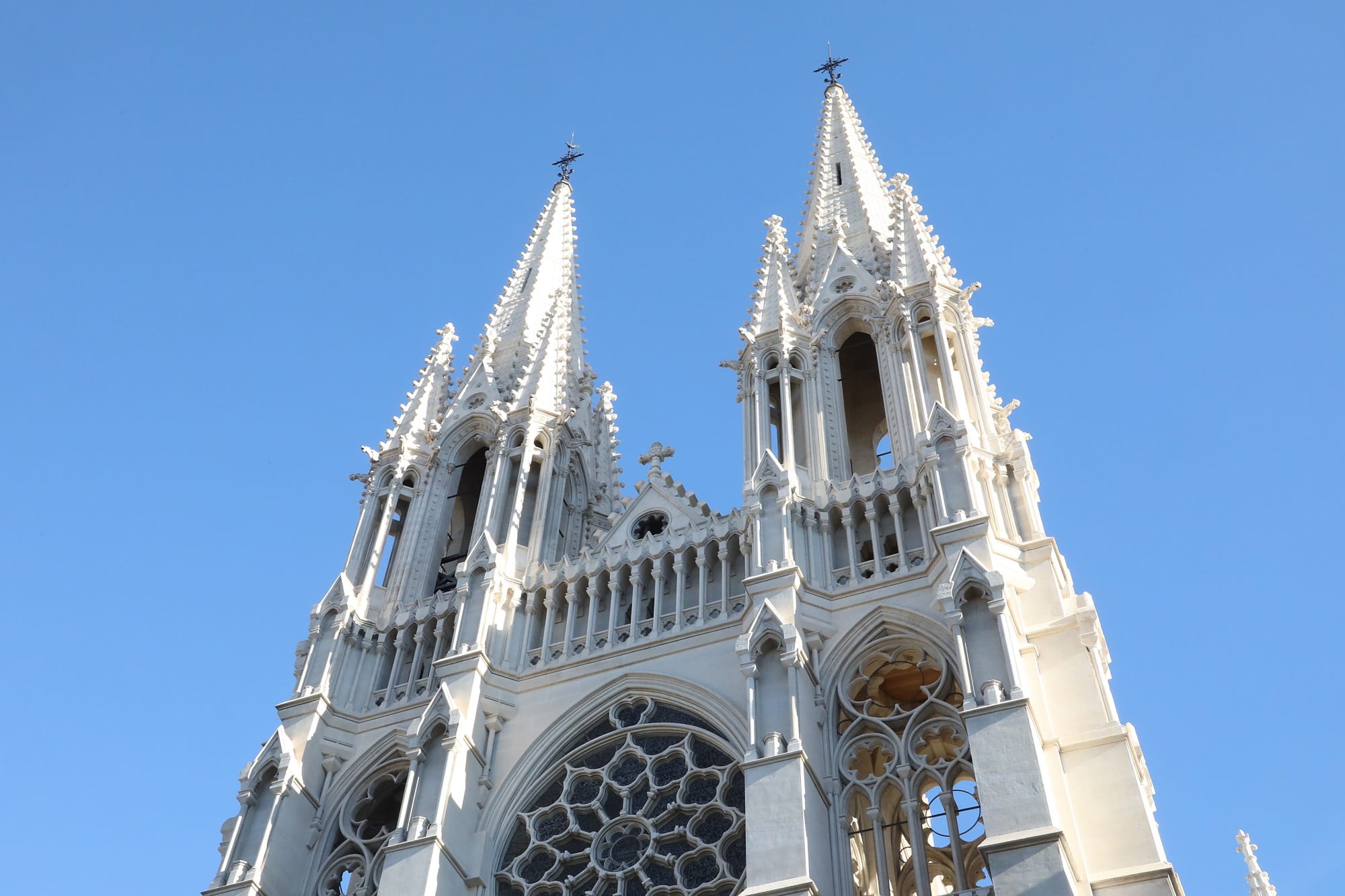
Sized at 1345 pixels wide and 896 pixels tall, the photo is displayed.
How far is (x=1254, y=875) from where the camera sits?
76.7 feet

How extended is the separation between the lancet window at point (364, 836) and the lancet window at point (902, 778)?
6.67 meters

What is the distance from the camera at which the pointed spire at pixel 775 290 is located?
1113 inches

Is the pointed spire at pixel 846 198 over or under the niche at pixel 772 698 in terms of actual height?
over

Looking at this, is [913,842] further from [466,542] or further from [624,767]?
[466,542]

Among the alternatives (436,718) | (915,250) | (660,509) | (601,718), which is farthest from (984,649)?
(915,250)

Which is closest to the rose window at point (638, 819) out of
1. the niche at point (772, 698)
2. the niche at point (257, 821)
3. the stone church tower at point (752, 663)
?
the stone church tower at point (752, 663)

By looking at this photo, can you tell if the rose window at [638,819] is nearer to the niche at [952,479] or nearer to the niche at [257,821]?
the niche at [257,821]

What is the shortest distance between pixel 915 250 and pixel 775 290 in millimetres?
2844

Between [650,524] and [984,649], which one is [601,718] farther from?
[984,649]

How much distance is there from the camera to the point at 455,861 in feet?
67.9

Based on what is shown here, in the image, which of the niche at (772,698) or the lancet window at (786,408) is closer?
the niche at (772,698)

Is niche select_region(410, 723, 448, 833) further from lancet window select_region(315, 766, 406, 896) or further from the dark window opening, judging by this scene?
the dark window opening

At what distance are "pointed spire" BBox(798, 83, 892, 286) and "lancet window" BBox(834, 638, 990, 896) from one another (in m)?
10.3

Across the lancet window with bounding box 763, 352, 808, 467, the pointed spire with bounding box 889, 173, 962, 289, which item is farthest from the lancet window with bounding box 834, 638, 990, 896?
the pointed spire with bounding box 889, 173, 962, 289
